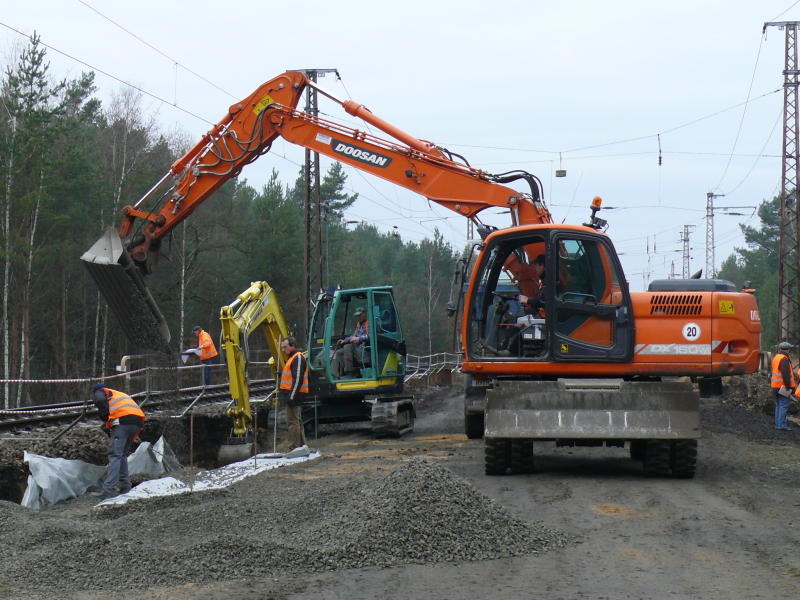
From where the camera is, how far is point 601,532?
7.85m

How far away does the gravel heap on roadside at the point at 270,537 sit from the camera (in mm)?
6668

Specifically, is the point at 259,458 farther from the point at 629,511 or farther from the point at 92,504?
the point at 629,511

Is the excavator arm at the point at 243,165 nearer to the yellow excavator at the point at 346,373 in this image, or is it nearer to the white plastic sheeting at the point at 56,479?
the yellow excavator at the point at 346,373

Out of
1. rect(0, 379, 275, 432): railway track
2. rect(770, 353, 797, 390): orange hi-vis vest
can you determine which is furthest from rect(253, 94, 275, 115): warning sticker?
rect(770, 353, 797, 390): orange hi-vis vest

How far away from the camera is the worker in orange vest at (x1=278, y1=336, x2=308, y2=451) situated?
550 inches

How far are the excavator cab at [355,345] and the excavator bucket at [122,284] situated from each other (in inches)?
102

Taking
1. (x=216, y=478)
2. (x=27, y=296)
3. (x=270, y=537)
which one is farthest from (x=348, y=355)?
(x=27, y=296)

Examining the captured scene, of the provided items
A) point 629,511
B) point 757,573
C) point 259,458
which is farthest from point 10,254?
point 757,573

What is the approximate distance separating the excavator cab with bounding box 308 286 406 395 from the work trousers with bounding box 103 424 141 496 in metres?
5.26

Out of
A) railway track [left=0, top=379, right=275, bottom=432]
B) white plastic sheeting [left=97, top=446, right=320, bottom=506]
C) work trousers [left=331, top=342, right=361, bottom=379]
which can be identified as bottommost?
white plastic sheeting [left=97, top=446, right=320, bottom=506]

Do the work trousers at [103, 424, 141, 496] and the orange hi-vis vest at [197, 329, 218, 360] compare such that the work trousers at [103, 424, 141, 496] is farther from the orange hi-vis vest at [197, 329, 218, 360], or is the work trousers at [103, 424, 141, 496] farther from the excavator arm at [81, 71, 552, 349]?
the orange hi-vis vest at [197, 329, 218, 360]

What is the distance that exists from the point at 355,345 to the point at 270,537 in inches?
344

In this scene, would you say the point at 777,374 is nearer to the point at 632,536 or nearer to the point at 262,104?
the point at 262,104

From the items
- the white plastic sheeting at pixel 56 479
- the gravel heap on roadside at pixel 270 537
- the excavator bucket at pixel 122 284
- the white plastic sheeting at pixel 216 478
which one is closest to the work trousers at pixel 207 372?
the excavator bucket at pixel 122 284
